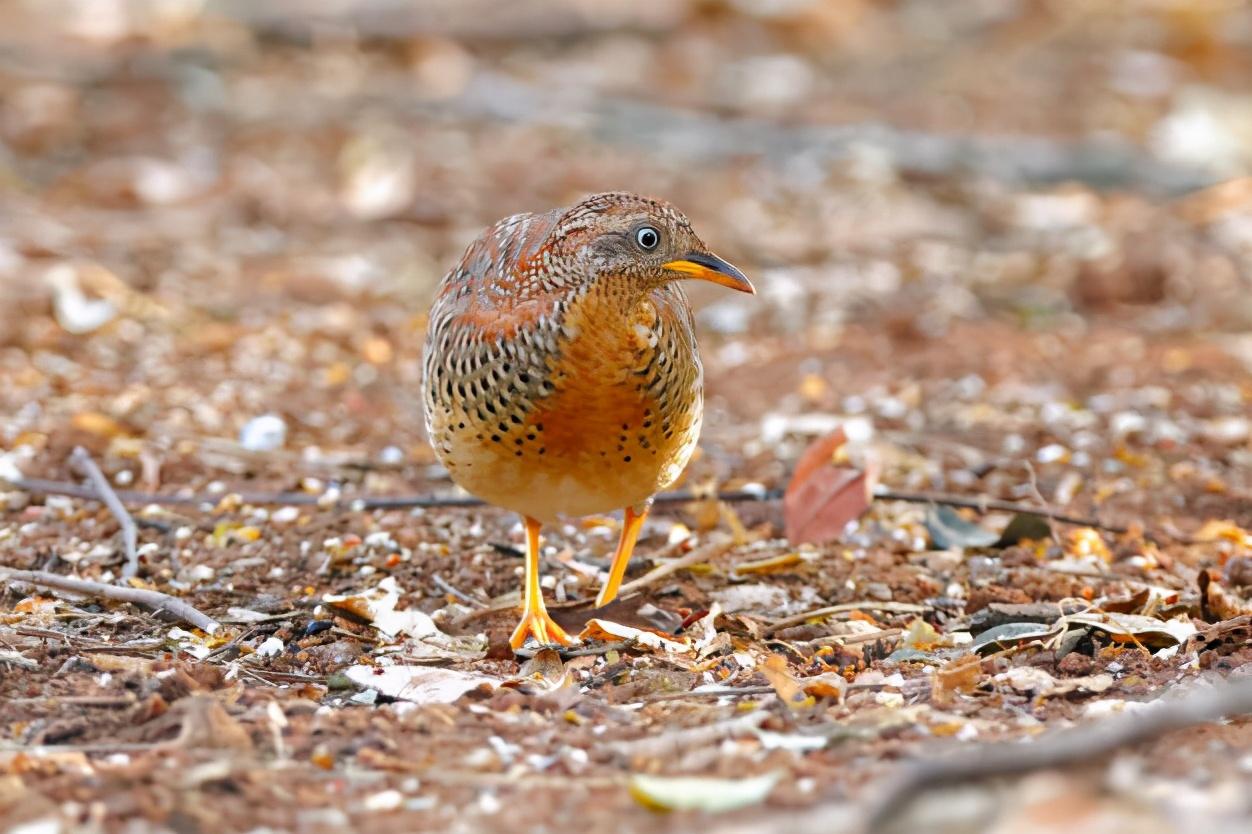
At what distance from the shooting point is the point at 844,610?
442 cm

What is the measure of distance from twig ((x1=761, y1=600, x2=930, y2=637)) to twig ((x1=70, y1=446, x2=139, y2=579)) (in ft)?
6.14

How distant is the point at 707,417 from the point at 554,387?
9.01 ft

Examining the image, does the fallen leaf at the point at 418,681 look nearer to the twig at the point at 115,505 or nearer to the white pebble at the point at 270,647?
the white pebble at the point at 270,647

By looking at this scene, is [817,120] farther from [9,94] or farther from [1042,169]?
[9,94]

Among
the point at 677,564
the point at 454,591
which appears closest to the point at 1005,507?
the point at 677,564

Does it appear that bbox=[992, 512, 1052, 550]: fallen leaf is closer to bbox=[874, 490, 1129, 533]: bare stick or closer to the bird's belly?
bbox=[874, 490, 1129, 533]: bare stick

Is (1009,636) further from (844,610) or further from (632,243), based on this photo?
(632,243)

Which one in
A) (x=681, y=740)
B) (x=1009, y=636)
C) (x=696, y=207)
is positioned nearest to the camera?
(x=681, y=740)

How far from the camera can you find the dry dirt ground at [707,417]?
317cm

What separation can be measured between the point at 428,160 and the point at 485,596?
18.0 ft

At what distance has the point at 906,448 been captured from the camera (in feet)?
19.5

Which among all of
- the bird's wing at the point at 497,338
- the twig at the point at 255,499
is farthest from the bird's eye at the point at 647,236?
the twig at the point at 255,499

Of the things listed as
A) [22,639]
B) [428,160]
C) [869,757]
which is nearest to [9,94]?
[428,160]

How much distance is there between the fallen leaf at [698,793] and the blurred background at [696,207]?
110 inches
